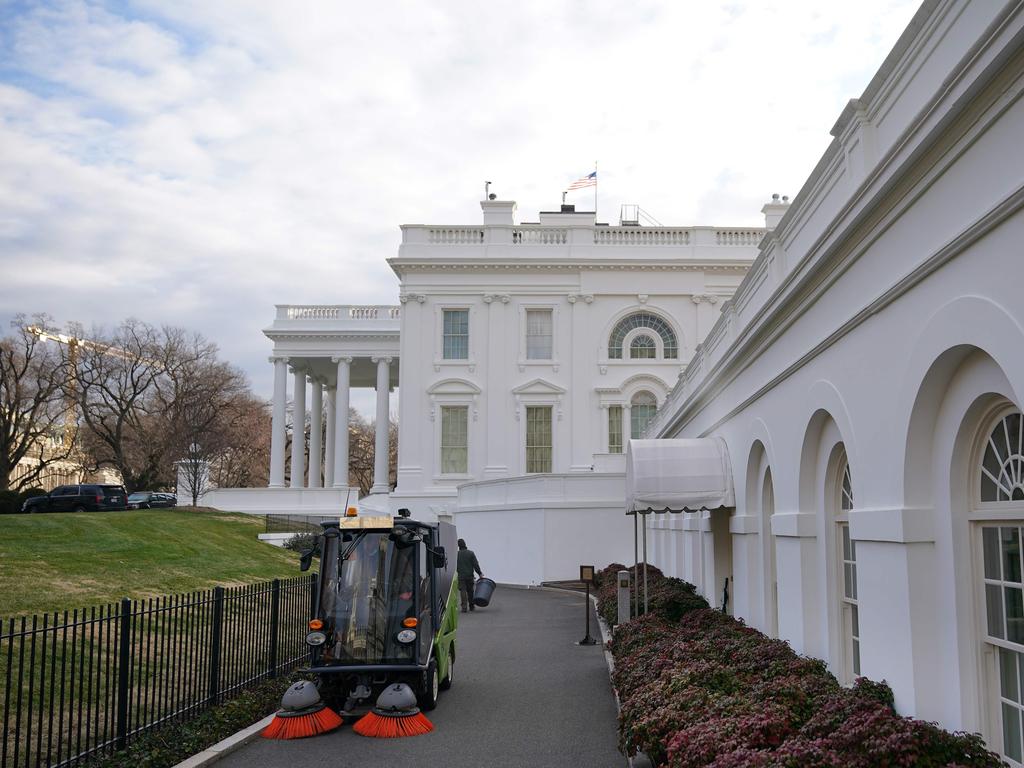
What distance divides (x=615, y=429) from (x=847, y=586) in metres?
33.5

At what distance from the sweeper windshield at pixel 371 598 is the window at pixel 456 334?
109ft

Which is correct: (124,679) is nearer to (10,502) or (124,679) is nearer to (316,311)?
(10,502)

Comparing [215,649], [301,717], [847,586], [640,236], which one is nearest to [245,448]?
[640,236]

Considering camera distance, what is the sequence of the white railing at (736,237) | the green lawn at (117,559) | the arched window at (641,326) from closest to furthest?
the green lawn at (117,559)
the arched window at (641,326)
the white railing at (736,237)

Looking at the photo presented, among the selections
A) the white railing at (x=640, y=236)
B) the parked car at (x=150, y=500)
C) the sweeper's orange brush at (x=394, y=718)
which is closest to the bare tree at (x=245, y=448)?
the parked car at (x=150, y=500)

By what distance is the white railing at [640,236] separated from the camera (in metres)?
45.2

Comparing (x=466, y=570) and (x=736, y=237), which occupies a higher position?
(x=736, y=237)

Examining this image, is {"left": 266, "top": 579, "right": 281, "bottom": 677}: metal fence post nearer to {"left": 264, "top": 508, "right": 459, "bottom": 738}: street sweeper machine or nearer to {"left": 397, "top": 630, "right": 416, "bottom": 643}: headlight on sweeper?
{"left": 264, "top": 508, "right": 459, "bottom": 738}: street sweeper machine

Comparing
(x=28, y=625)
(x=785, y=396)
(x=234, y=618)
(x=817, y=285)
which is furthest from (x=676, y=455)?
(x=28, y=625)

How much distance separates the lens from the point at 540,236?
45.4 metres

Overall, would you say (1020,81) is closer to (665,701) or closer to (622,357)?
(665,701)

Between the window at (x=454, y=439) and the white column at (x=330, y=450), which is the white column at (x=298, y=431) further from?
the window at (x=454, y=439)

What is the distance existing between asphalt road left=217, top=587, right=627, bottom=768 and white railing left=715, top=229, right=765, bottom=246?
97.9 feet

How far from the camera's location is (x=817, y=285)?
33.3ft
